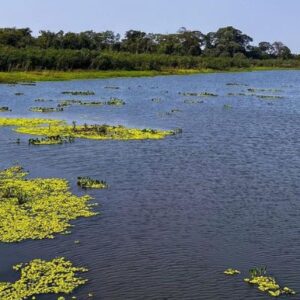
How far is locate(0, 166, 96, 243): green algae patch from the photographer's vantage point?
2042cm

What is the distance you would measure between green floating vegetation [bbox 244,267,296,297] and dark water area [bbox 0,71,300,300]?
263 mm

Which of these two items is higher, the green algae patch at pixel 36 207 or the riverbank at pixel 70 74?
the riverbank at pixel 70 74

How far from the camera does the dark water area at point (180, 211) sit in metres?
16.8

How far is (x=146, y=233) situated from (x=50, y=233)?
371cm

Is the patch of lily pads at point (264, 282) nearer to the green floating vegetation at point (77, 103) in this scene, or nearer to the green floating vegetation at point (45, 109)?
the green floating vegetation at point (45, 109)

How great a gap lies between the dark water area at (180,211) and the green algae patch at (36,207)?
2.28 feet

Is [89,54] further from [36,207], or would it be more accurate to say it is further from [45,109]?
[36,207]

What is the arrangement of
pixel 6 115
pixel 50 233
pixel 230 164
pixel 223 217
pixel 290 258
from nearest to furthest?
pixel 290 258, pixel 50 233, pixel 223 217, pixel 230 164, pixel 6 115

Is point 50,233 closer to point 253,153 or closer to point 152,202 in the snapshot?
point 152,202

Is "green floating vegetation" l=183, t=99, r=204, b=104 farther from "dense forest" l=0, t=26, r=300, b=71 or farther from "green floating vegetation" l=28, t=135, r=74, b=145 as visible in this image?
"dense forest" l=0, t=26, r=300, b=71

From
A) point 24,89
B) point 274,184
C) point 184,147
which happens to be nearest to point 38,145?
point 184,147

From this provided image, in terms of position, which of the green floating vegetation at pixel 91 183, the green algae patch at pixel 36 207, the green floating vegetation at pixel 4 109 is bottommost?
the green algae patch at pixel 36 207

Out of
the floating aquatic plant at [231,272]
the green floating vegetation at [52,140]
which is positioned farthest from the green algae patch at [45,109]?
the floating aquatic plant at [231,272]

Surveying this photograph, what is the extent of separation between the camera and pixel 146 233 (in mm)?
20391
